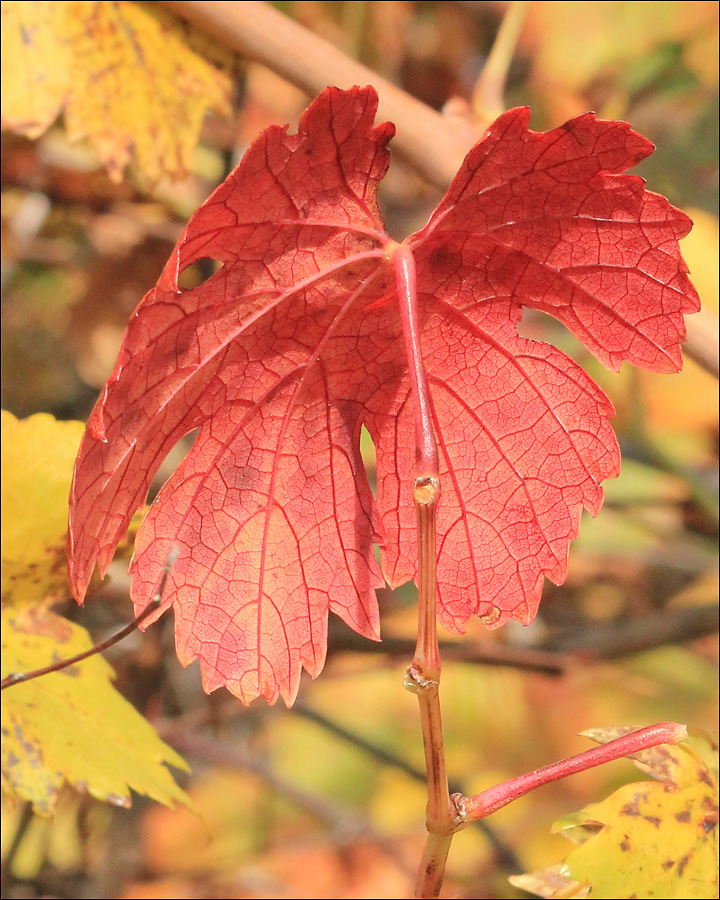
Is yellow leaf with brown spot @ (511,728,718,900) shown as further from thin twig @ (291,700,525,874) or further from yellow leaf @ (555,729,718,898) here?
thin twig @ (291,700,525,874)

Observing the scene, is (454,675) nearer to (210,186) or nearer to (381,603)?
(381,603)

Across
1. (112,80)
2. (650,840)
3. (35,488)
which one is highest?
(112,80)

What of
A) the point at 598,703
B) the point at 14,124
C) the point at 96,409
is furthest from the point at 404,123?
the point at 598,703

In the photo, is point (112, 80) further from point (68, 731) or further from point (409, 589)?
point (409, 589)

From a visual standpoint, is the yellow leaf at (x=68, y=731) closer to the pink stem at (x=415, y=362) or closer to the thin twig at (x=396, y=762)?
the pink stem at (x=415, y=362)

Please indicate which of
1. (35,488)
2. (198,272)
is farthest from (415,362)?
(198,272)

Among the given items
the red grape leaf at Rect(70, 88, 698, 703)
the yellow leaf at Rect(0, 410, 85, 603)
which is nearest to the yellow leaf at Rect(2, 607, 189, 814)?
the yellow leaf at Rect(0, 410, 85, 603)
